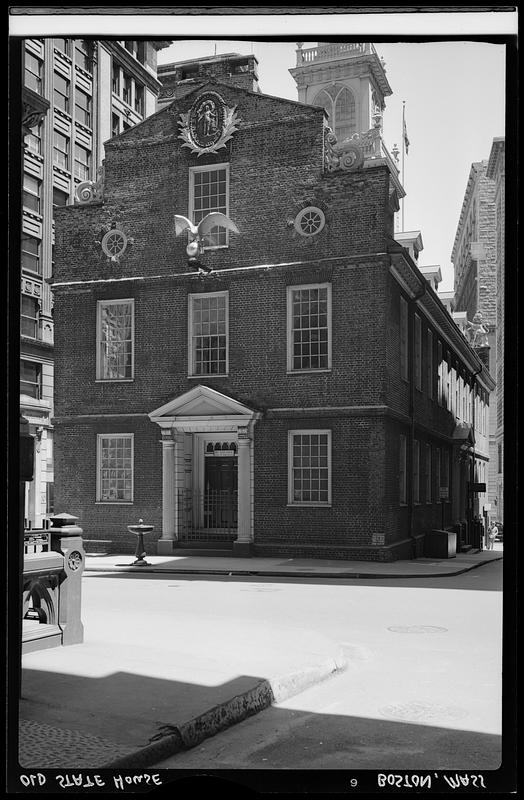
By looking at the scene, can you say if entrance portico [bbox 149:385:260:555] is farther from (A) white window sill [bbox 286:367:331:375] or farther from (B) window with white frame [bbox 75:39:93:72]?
(B) window with white frame [bbox 75:39:93:72]

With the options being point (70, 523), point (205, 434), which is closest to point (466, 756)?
point (205, 434)

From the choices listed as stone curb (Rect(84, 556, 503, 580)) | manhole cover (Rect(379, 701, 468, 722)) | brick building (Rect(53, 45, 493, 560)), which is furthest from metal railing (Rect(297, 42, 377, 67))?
manhole cover (Rect(379, 701, 468, 722))

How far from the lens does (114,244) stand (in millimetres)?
5879

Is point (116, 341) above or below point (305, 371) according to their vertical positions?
above

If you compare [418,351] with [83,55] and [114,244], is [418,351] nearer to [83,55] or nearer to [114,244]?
[114,244]

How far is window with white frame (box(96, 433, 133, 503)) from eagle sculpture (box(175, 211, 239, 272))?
4.42 ft

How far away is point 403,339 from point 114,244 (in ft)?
6.65

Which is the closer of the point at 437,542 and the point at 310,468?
the point at 310,468

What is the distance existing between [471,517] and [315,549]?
1081 millimetres

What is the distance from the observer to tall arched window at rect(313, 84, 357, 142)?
18.6 ft

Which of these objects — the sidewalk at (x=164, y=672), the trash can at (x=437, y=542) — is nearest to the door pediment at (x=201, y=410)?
the sidewalk at (x=164, y=672)

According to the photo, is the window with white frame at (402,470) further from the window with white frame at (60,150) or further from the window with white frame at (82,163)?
the window with white frame at (60,150)

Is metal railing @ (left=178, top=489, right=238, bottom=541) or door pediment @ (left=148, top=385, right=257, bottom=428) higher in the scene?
door pediment @ (left=148, top=385, right=257, bottom=428)

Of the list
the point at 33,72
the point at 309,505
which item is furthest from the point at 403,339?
the point at 33,72
